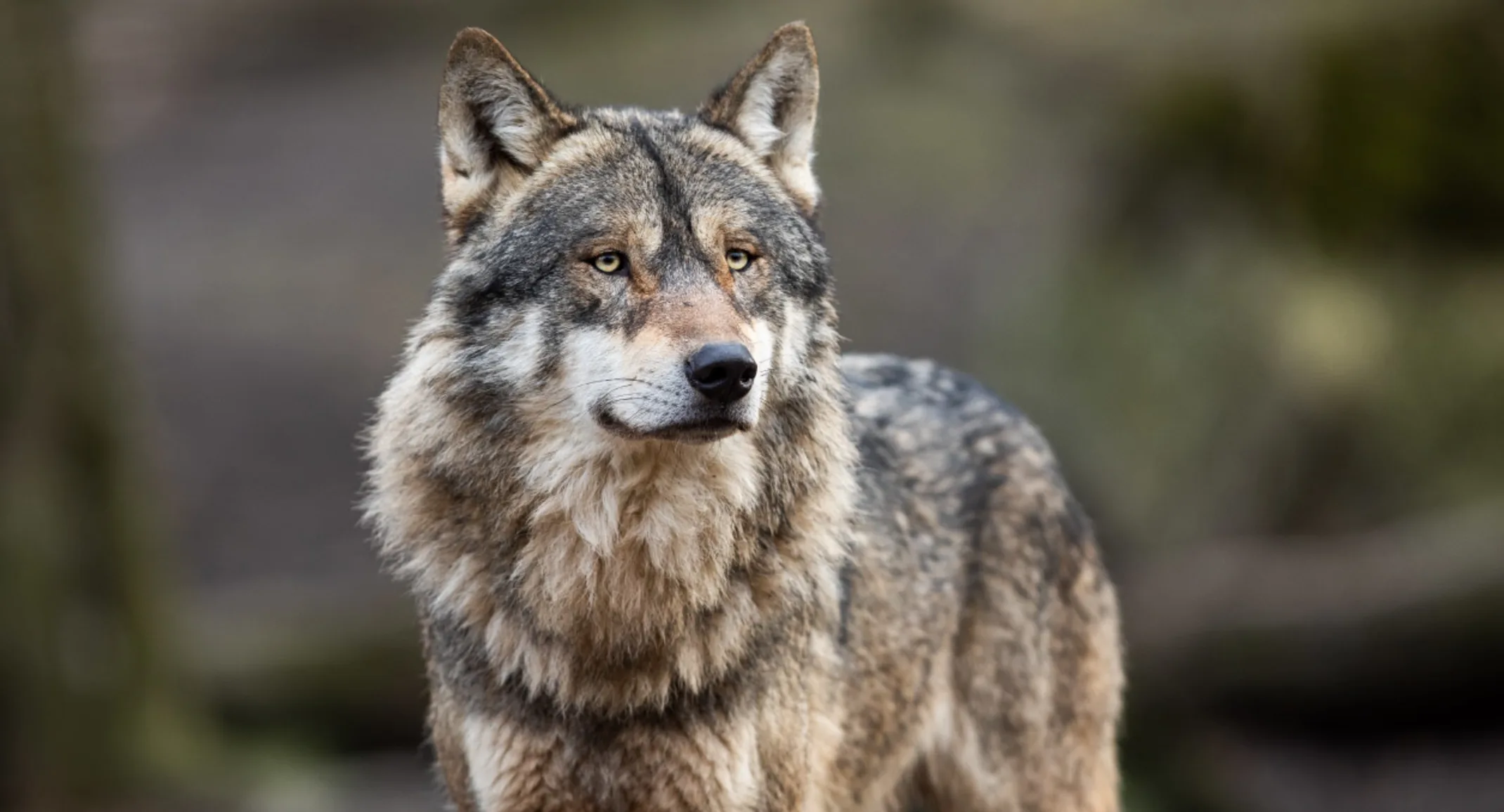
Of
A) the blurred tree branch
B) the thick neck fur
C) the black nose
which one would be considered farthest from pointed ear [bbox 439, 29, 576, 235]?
the blurred tree branch

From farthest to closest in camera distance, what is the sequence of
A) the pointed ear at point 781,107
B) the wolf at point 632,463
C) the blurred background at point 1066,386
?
the blurred background at point 1066,386
the pointed ear at point 781,107
the wolf at point 632,463

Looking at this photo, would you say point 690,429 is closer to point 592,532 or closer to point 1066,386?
point 592,532

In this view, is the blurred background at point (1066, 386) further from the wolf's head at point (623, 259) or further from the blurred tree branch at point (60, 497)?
the wolf's head at point (623, 259)

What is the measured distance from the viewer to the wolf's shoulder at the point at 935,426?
17.2 feet

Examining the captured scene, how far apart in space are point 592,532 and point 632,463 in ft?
0.69

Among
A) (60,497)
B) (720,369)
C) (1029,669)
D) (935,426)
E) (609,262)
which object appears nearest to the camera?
(720,369)

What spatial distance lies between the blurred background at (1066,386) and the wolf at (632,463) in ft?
14.9

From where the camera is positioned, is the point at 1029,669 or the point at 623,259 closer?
the point at 623,259

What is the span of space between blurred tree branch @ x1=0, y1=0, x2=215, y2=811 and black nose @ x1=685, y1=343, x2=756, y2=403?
17.9 feet

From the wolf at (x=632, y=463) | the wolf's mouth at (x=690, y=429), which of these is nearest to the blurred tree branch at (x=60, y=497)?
the wolf at (x=632, y=463)

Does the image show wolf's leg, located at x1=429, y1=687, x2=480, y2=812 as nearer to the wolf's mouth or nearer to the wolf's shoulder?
the wolf's mouth

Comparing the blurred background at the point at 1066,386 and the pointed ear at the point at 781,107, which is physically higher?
the pointed ear at the point at 781,107

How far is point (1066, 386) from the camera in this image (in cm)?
1138

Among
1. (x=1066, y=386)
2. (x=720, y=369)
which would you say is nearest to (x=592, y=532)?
(x=720, y=369)
